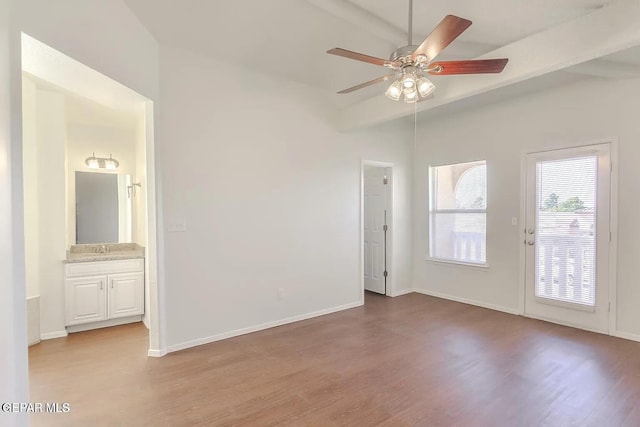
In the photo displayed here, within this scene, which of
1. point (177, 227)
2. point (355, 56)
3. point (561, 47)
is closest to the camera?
point (355, 56)

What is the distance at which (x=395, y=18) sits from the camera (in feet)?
9.39

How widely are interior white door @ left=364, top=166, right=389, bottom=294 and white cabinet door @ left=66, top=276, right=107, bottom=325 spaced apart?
3797 millimetres

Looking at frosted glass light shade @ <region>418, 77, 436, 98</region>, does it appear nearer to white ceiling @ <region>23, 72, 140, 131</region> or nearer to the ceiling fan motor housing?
the ceiling fan motor housing

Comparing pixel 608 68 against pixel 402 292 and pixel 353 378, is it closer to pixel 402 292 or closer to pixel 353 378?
pixel 402 292

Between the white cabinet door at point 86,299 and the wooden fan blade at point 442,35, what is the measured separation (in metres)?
4.06

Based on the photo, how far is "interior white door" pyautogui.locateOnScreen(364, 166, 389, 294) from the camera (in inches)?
205

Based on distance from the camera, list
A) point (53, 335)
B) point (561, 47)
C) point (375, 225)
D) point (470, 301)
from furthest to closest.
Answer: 1. point (375, 225)
2. point (470, 301)
3. point (53, 335)
4. point (561, 47)

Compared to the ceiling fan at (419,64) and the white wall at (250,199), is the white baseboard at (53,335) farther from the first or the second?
the ceiling fan at (419,64)

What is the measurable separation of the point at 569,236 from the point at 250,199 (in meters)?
3.73

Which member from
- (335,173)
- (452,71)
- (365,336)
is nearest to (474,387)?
(365,336)

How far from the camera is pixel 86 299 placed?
12.0 feet

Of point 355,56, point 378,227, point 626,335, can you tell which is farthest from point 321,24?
point 626,335

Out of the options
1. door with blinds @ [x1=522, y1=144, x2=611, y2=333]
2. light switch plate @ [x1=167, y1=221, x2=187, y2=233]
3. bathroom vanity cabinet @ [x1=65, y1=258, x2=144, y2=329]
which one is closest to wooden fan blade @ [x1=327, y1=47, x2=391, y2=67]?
light switch plate @ [x1=167, y1=221, x2=187, y2=233]

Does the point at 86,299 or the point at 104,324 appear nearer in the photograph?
the point at 86,299
